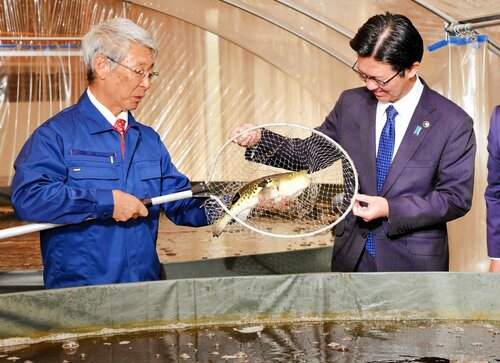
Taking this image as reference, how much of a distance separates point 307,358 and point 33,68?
7.44 metres

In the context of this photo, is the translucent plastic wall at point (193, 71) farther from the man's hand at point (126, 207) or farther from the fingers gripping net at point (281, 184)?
the man's hand at point (126, 207)

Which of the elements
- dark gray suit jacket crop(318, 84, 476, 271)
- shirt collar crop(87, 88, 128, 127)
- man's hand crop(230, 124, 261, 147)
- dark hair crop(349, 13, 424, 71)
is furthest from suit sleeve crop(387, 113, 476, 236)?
shirt collar crop(87, 88, 128, 127)

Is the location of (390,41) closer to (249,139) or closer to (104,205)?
(249,139)

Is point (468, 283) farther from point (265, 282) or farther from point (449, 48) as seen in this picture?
point (449, 48)

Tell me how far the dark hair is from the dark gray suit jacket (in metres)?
0.21

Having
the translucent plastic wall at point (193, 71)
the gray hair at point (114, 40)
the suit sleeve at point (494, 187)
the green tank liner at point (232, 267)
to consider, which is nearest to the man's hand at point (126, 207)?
the gray hair at point (114, 40)

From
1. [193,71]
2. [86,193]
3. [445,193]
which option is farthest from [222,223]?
[193,71]

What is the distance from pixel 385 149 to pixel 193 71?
6.62 metres

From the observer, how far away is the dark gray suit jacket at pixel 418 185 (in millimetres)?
2852

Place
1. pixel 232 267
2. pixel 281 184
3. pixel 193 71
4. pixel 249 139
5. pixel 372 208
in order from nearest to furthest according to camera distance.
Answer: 1. pixel 372 208
2. pixel 281 184
3. pixel 249 139
4. pixel 232 267
5. pixel 193 71

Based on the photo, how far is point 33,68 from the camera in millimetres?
9180

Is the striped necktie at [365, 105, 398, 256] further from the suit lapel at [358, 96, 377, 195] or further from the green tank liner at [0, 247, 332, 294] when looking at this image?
the green tank liner at [0, 247, 332, 294]

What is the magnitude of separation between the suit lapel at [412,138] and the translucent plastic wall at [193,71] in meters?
4.22

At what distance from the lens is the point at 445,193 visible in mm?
2863
